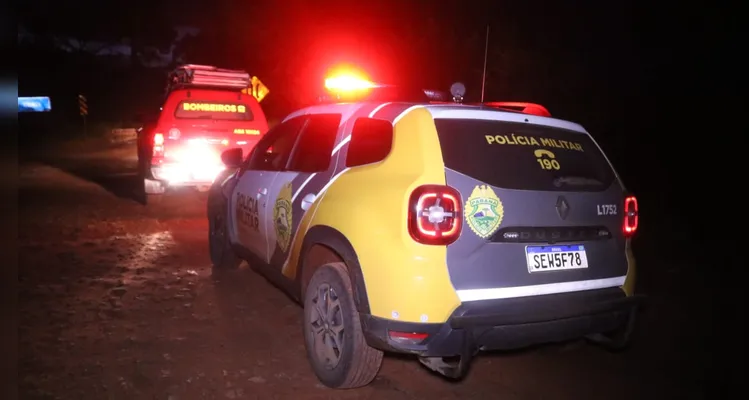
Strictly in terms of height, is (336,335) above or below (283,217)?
below

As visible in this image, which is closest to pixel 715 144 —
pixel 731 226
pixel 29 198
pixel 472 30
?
pixel 731 226

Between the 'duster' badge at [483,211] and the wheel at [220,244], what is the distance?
11.2 ft

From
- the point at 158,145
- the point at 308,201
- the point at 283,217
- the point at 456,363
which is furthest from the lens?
the point at 158,145

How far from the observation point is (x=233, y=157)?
5867mm

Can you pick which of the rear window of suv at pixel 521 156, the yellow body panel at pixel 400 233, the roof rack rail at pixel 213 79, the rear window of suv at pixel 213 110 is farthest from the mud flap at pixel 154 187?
the rear window of suv at pixel 521 156

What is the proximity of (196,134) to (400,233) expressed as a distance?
6865 millimetres

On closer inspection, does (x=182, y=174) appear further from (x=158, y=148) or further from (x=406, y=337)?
(x=406, y=337)

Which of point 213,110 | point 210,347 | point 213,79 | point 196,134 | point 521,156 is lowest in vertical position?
point 210,347

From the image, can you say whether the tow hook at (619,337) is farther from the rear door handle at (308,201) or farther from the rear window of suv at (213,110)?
the rear window of suv at (213,110)

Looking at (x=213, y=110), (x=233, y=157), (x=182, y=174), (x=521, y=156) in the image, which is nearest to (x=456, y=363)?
(x=521, y=156)

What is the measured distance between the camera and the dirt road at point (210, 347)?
12.9ft

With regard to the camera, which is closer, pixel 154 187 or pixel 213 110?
pixel 213 110

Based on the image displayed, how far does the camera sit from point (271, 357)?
14.5ft

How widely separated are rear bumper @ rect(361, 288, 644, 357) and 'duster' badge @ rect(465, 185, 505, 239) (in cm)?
37
